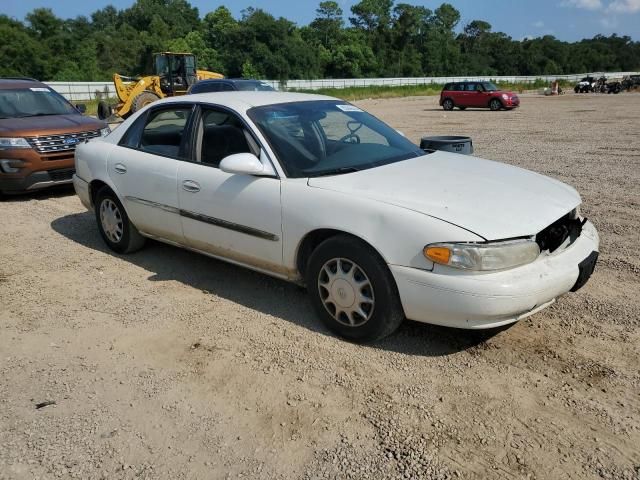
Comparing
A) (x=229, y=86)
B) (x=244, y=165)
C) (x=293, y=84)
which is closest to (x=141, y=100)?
(x=229, y=86)

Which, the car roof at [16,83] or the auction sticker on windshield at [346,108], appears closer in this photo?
the auction sticker on windshield at [346,108]

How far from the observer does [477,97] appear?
29.6 meters

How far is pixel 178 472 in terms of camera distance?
2.54m

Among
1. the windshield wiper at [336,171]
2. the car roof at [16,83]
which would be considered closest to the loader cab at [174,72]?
the car roof at [16,83]

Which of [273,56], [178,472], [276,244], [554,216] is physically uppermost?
[273,56]

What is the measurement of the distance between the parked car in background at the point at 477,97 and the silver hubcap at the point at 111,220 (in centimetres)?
2674

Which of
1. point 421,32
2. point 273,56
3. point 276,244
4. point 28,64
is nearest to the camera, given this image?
point 276,244

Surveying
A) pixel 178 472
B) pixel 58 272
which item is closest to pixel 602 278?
pixel 178 472

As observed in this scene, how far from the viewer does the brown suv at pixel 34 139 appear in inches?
302

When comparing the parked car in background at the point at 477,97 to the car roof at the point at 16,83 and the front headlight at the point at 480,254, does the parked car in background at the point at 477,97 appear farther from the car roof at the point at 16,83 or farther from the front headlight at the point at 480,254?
the front headlight at the point at 480,254

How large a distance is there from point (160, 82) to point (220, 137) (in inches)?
739

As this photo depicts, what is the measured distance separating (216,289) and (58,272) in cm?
163

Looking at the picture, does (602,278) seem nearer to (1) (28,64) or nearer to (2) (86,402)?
(2) (86,402)

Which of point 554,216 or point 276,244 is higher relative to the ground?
point 554,216
